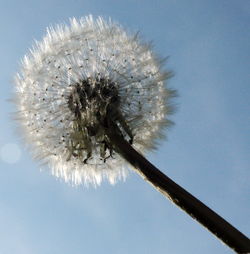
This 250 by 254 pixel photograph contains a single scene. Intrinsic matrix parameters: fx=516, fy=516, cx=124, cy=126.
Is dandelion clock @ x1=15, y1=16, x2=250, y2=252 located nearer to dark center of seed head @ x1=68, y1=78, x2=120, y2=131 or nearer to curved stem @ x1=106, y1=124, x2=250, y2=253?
dark center of seed head @ x1=68, y1=78, x2=120, y2=131

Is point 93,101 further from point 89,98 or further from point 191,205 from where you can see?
point 191,205

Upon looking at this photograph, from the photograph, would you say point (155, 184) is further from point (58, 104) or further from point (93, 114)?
point (58, 104)

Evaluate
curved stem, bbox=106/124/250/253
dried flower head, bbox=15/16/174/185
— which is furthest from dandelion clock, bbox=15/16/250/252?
curved stem, bbox=106/124/250/253

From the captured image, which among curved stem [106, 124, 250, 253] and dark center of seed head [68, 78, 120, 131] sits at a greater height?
dark center of seed head [68, 78, 120, 131]

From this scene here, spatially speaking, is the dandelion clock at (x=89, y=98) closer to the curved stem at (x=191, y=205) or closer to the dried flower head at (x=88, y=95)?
the dried flower head at (x=88, y=95)

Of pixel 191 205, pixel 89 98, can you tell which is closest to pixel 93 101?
pixel 89 98

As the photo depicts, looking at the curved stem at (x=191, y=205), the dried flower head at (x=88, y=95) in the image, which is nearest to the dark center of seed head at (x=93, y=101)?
the dried flower head at (x=88, y=95)

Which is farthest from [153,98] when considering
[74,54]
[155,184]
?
[155,184]
